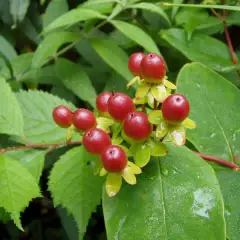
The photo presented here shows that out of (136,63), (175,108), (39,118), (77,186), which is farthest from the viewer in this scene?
(39,118)

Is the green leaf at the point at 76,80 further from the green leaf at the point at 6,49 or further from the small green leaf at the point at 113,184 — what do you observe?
the small green leaf at the point at 113,184

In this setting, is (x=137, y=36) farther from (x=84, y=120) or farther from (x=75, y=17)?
(x=84, y=120)

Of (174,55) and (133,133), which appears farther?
(174,55)

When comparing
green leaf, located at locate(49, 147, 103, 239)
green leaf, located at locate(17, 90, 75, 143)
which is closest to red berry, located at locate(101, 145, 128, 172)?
green leaf, located at locate(49, 147, 103, 239)

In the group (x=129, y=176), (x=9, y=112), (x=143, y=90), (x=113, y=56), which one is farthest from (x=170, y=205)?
(x=113, y=56)

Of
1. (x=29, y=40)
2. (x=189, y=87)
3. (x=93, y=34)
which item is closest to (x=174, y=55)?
(x=93, y=34)

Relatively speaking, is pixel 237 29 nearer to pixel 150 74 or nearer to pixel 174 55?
→ pixel 174 55

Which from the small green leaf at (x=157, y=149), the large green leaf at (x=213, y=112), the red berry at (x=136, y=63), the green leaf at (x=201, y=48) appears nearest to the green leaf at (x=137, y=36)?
the green leaf at (x=201, y=48)
